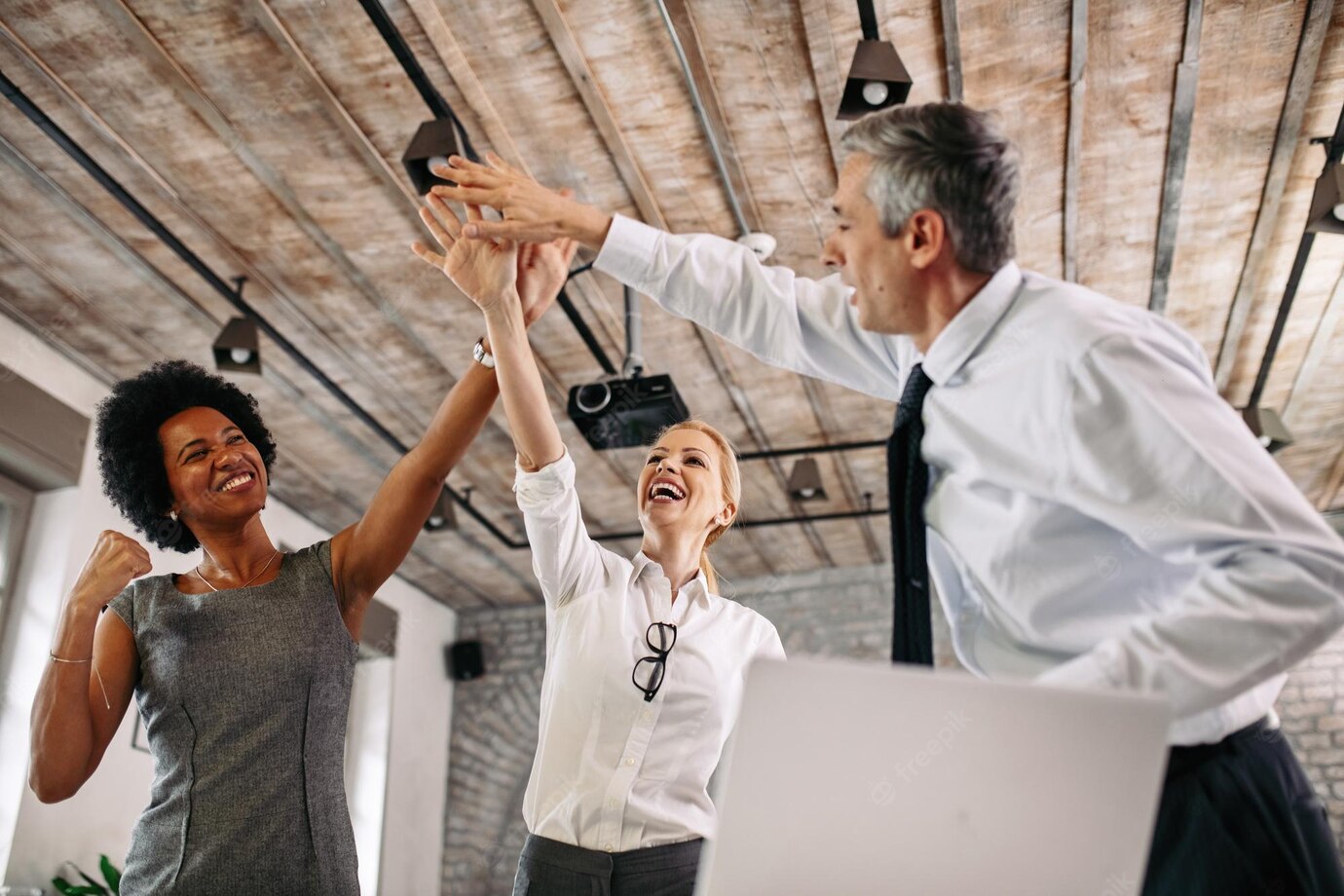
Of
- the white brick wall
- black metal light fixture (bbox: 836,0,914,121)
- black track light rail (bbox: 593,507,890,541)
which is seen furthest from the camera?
the white brick wall

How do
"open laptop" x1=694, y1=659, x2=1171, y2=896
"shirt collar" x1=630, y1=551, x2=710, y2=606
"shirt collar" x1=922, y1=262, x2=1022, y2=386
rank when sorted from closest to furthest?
"open laptop" x1=694, y1=659, x2=1171, y2=896
"shirt collar" x1=922, y1=262, x2=1022, y2=386
"shirt collar" x1=630, y1=551, x2=710, y2=606

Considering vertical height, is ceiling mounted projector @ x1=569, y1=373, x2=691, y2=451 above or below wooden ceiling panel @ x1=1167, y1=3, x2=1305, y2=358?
below

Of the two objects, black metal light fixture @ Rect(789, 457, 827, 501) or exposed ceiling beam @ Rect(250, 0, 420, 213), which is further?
black metal light fixture @ Rect(789, 457, 827, 501)

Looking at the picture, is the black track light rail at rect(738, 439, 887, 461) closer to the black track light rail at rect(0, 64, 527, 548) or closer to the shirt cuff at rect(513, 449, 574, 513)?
the black track light rail at rect(0, 64, 527, 548)

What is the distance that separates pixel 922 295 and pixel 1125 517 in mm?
402

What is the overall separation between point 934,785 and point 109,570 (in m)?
1.41

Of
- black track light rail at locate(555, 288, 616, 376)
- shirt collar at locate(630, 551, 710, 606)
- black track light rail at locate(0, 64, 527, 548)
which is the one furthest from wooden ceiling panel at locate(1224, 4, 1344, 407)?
black track light rail at locate(0, 64, 527, 548)

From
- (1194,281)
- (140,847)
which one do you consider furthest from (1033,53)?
(140,847)

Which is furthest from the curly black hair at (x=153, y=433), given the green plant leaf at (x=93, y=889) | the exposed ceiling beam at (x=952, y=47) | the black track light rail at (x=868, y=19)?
the green plant leaf at (x=93, y=889)

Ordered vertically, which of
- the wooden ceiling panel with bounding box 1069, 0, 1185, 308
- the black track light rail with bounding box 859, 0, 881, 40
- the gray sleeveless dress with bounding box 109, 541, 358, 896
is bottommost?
the gray sleeveless dress with bounding box 109, 541, 358, 896

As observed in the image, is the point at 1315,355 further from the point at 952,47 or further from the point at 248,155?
the point at 248,155

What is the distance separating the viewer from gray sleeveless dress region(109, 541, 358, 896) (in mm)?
1760

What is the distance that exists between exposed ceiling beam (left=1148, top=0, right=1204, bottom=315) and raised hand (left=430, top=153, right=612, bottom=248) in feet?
9.84

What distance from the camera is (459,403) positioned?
2.04 meters
